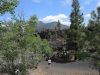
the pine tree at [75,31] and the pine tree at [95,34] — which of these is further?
the pine tree at [75,31]

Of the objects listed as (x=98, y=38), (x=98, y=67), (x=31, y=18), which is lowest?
(x=98, y=67)

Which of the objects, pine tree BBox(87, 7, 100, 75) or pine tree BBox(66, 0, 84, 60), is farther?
pine tree BBox(66, 0, 84, 60)

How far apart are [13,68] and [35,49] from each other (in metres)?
4.14

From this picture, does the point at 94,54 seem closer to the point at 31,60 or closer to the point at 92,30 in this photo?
the point at 92,30

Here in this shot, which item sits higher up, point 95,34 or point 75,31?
point 75,31

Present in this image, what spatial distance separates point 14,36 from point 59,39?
8930 centimetres

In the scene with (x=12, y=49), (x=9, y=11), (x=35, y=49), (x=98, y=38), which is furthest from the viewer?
(x=35, y=49)

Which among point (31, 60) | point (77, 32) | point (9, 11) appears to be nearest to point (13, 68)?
point (31, 60)

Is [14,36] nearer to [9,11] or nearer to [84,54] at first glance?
[84,54]

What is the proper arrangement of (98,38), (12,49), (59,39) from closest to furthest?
(12,49) < (98,38) < (59,39)

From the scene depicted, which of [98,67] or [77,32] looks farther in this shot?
[77,32]

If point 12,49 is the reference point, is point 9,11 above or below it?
above

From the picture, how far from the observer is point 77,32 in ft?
258

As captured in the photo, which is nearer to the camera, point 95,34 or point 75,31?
point 95,34
